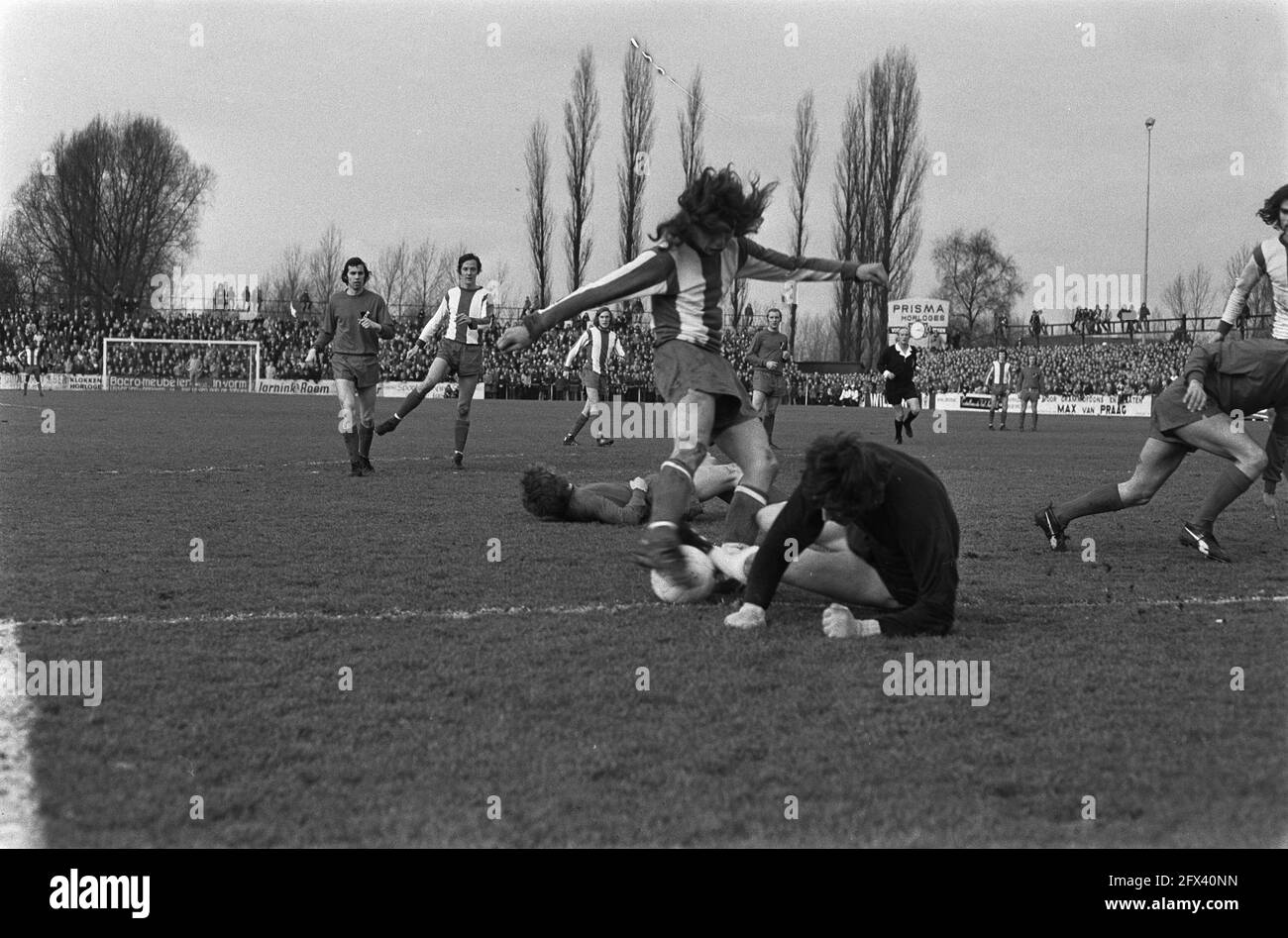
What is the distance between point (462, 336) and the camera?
14.0 meters

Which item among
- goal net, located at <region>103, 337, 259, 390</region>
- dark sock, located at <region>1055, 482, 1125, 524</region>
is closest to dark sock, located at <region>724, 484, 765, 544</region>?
dark sock, located at <region>1055, 482, 1125, 524</region>

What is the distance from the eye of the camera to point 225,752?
3514 mm

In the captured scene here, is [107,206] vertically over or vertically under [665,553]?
over

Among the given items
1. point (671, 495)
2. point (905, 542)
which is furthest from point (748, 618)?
point (671, 495)

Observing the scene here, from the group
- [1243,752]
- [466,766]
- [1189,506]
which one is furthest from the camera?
[1189,506]

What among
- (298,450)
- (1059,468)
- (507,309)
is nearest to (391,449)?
(298,450)

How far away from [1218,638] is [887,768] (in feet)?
8.43

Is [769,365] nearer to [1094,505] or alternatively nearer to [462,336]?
[462,336]

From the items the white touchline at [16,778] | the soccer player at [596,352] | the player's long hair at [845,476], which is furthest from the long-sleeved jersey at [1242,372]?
the soccer player at [596,352]

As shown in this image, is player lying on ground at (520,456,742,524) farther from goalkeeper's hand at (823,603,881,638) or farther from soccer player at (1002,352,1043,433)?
soccer player at (1002,352,1043,433)

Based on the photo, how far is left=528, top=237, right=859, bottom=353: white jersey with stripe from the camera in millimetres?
5883

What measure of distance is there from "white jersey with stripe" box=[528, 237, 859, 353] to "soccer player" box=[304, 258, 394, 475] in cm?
670

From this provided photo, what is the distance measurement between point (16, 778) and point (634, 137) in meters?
55.1
